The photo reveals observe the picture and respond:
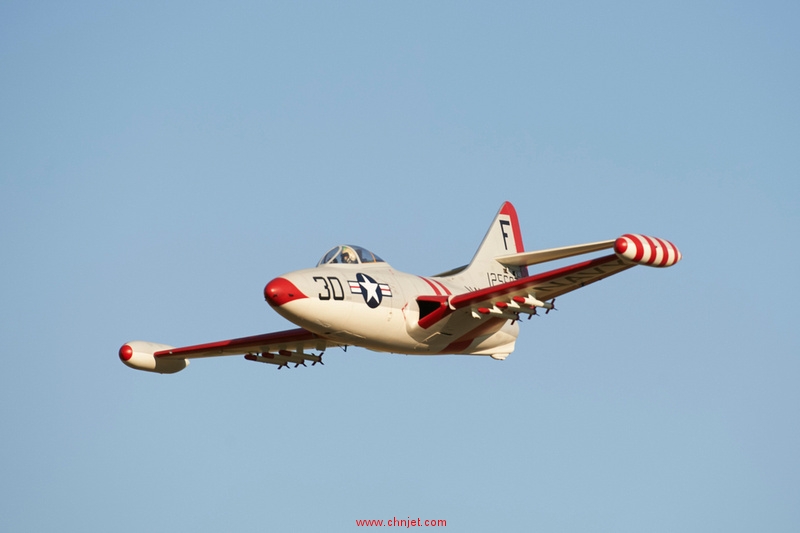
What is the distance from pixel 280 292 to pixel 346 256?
11.2 feet

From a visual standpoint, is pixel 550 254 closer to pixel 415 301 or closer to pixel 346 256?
pixel 415 301

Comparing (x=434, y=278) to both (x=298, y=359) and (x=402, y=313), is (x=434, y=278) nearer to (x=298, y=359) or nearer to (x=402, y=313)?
(x=402, y=313)

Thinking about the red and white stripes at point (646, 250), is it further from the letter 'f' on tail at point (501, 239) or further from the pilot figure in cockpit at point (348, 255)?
the letter 'f' on tail at point (501, 239)

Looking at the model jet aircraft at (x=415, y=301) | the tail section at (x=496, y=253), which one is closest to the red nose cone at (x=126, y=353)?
the model jet aircraft at (x=415, y=301)

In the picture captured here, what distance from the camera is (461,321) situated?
33406 mm

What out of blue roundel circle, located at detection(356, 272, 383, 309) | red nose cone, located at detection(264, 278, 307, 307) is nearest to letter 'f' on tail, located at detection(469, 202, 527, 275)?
blue roundel circle, located at detection(356, 272, 383, 309)

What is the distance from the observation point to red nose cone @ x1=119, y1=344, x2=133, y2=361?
39.2 m

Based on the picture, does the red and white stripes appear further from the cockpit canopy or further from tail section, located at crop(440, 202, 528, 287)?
tail section, located at crop(440, 202, 528, 287)

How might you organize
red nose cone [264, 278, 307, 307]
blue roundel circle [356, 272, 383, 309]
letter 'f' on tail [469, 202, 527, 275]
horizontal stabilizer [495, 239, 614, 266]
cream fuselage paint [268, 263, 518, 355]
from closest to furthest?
red nose cone [264, 278, 307, 307] → cream fuselage paint [268, 263, 518, 355] → blue roundel circle [356, 272, 383, 309] → horizontal stabilizer [495, 239, 614, 266] → letter 'f' on tail [469, 202, 527, 275]

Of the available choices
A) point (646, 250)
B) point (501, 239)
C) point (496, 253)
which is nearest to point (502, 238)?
point (501, 239)

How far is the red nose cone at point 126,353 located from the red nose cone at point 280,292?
10.9 meters

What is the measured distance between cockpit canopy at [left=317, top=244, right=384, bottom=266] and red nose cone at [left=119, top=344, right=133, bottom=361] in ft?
33.3

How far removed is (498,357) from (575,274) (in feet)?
23.5

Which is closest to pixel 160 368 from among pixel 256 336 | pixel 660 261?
pixel 256 336
